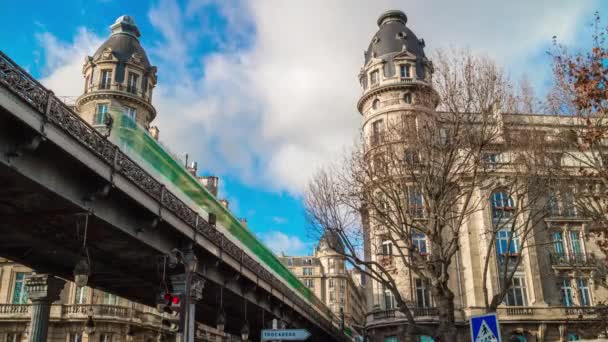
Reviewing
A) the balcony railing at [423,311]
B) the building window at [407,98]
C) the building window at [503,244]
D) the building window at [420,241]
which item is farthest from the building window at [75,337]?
the building window at [503,244]

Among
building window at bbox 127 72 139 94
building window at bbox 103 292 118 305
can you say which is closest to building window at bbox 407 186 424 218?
building window at bbox 103 292 118 305

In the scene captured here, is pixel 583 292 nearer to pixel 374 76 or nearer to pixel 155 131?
pixel 374 76

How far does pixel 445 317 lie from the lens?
67.0 ft

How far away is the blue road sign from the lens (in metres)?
8.80

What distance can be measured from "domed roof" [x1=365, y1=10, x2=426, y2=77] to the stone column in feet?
112

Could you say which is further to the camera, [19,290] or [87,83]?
[87,83]

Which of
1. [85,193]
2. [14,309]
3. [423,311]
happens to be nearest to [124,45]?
[14,309]

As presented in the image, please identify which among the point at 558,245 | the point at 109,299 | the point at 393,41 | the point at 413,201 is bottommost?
the point at 109,299

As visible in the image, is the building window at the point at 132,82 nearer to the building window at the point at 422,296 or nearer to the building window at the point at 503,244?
the building window at the point at 422,296

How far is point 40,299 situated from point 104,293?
2109cm

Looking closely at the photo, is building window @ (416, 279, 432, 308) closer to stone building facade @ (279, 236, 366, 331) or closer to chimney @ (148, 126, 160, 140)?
chimney @ (148, 126, 160, 140)

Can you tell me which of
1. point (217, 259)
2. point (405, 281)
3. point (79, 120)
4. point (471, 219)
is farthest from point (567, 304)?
point (79, 120)

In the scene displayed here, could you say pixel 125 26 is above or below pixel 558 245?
above

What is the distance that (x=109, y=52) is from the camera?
4934cm
